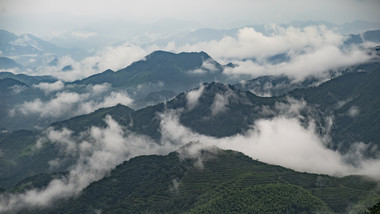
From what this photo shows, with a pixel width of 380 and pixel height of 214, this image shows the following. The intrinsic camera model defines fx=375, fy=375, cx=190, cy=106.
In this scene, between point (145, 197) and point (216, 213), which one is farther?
point (145, 197)

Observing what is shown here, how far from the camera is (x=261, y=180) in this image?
196 meters

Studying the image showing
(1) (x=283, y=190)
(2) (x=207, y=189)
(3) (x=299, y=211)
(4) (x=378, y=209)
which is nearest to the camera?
(4) (x=378, y=209)

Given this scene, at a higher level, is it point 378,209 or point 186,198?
point 378,209

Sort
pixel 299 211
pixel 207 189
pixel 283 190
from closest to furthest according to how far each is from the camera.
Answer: pixel 299 211
pixel 283 190
pixel 207 189

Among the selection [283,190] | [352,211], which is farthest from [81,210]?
[352,211]

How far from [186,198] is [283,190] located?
48.0 m

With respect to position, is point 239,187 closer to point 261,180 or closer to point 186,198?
point 261,180

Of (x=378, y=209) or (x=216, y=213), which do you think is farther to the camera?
(x=216, y=213)

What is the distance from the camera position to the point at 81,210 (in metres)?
198

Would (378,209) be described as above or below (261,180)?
above

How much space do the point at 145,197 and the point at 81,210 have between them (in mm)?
34701

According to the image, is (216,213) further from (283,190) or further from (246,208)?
(283,190)

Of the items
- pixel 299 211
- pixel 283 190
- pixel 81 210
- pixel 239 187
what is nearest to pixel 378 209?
pixel 299 211

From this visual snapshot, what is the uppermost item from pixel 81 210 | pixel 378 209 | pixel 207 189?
pixel 378 209
